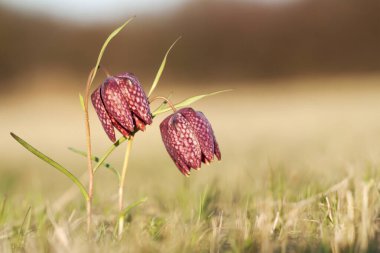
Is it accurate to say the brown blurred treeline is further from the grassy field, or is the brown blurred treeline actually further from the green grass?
the green grass

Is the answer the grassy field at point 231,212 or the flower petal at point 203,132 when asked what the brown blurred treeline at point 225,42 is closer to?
the grassy field at point 231,212

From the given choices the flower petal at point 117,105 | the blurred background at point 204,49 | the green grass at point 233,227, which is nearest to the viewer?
the green grass at point 233,227

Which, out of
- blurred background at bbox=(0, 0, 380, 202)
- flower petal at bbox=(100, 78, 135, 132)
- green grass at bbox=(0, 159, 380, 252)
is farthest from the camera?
blurred background at bbox=(0, 0, 380, 202)

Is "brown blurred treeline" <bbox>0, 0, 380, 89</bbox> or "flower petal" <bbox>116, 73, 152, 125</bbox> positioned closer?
"flower petal" <bbox>116, 73, 152, 125</bbox>

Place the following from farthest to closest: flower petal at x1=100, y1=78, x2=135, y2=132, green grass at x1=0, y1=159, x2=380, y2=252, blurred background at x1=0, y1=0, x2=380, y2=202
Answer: blurred background at x1=0, y1=0, x2=380, y2=202 → flower petal at x1=100, y1=78, x2=135, y2=132 → green grass at x1=0, y1=159, x2=380, y2=252

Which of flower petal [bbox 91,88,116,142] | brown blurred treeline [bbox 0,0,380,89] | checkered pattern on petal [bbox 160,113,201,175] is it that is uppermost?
brown blurred treeline [bbox 0,0,380,89]

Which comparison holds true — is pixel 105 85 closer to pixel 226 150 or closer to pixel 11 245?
pixel 11 245

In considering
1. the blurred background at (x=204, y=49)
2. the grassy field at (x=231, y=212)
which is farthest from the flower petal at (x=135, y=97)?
the blurred background at (x=204, y=49)

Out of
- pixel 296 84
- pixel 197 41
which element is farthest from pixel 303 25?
pixel 197 41

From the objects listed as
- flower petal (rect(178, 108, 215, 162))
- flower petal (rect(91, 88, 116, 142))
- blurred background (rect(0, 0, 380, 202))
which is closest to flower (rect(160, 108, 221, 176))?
flower petal (rect(178, 108, 215, 162))
